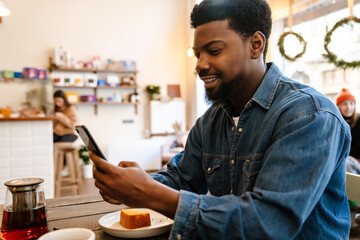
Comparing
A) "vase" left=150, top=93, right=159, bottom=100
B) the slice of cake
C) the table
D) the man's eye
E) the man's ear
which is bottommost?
the table

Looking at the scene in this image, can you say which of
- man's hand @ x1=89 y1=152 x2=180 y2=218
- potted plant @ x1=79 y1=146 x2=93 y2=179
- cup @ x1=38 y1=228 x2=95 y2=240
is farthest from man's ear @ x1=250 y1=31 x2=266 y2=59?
potted plant @ x1=79 y1=146 x2=93 y2=179

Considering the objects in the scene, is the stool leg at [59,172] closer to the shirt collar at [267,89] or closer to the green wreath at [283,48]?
the green wreath at [283,48]

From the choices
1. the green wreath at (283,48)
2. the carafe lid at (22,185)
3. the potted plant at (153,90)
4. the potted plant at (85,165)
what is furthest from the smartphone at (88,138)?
the potted plant at (153,90)

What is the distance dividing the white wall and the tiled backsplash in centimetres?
265

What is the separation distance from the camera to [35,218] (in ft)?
2.64

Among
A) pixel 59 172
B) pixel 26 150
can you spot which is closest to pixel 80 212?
pixel 26 150

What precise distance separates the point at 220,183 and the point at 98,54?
538 centimetres

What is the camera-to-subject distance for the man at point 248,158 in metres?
0.69

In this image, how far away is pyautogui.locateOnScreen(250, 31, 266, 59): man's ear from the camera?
1005mm

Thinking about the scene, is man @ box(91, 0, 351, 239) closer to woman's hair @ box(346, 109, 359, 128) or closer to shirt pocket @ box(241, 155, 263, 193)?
shirt pocket @ box(241, 155, 263, 193)

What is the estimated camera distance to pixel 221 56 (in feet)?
3.14

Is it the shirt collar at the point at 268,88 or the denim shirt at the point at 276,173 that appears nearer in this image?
the denim shirt at the point at 276,173

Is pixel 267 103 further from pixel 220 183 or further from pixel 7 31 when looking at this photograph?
pixel 7 31

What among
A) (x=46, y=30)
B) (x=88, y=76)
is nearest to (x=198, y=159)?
(x=88, y=76)
